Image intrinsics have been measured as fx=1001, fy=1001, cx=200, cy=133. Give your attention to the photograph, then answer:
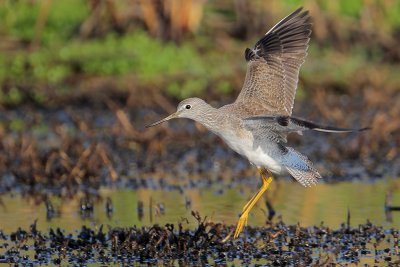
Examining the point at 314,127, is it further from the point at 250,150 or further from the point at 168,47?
the point at 168,47

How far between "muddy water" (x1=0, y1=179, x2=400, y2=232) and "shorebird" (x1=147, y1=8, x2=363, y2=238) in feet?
2.31

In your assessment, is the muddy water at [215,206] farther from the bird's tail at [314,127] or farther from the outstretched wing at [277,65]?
the bird's tail at [314,127]

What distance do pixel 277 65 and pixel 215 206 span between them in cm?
153

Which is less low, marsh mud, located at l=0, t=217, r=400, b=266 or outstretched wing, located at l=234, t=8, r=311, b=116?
outstretched wing, located at l=234, t=8, r=311, b=116

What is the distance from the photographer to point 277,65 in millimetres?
7723

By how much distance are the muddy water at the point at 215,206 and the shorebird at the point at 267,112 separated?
0.70 m

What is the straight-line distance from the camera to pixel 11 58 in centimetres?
1430

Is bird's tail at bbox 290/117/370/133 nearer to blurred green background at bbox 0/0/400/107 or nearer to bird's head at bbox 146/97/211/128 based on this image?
bird's head at bbox 146/97/211/128

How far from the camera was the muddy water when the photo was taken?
7988mm

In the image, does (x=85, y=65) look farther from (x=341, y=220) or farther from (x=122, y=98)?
(x=341, y=220)

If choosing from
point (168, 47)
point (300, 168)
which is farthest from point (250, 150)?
point (168, 47)

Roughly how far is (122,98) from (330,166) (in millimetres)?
4048

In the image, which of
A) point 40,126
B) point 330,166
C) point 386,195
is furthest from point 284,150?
point 40,126

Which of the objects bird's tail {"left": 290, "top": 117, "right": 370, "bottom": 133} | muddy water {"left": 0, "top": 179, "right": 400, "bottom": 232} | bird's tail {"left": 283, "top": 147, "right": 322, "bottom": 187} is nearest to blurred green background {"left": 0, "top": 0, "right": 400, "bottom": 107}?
muddy water {"left": 0, "top": 179, "right": 400, "bottom": 232}
